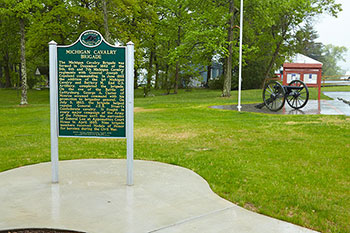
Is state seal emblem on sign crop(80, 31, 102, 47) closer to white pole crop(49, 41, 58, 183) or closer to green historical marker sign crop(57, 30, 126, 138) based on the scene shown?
green historical marker sign crop(57, 30, 126, 138)

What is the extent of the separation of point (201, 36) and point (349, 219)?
22617 millimetres

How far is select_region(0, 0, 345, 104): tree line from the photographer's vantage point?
25.6 meters

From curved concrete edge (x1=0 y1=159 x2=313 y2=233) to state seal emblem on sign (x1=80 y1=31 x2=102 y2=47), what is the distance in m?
2.15

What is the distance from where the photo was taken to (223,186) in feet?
18.3

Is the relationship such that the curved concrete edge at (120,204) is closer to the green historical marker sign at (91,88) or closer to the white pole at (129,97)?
the white pole at (129,97)

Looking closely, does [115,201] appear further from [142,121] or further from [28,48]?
[28,48]

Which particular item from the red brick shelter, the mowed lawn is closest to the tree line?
the red brick shelter

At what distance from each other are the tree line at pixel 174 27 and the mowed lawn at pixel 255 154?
1333 cm

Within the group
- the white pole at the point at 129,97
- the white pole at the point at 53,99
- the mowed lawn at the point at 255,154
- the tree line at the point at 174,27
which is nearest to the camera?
the mowed lawn at the point at 255,154

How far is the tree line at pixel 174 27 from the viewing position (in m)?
25.6

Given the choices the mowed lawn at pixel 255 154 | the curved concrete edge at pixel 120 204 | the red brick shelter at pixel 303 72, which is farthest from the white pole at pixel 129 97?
the red brick shelter at pixel 303 72

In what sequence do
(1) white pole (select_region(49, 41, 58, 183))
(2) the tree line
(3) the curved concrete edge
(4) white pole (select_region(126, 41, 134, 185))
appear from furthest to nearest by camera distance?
(2) the tree line, (1) white pole (select_region(49, 41, 58, 183)), (4) white pole (select_region(126, 41, 134, 185)), (3) the curved concrete edge

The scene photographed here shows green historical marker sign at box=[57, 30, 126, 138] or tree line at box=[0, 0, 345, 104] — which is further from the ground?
tree line at box=[0, 0, 345, 104]

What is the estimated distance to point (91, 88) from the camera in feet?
18.3
